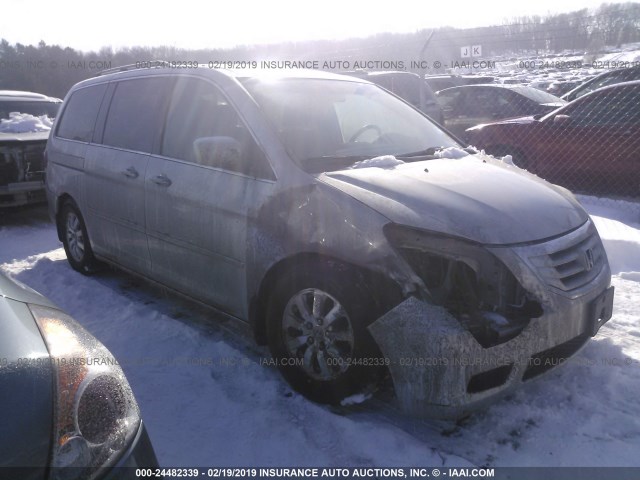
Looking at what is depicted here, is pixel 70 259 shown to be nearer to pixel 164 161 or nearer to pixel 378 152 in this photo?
pixel 164 161

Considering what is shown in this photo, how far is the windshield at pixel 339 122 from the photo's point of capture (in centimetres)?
321

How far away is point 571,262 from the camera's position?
2725 millimetres

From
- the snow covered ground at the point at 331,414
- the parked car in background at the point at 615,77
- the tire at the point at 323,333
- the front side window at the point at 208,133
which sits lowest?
the snow covered ground at the point at 331,414

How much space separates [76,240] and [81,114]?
1165 millimetres

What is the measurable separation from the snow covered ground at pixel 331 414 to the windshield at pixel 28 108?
6.14m

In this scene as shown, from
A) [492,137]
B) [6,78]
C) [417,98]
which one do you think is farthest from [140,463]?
[6,78]

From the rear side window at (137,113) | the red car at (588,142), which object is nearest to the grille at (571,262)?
the rear side window at (137,113)

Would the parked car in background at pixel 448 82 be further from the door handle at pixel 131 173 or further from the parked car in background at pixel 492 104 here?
the door handle at pixel 131 173

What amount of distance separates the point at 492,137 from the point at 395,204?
253 inches

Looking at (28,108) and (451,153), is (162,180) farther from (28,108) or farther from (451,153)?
(28,108)

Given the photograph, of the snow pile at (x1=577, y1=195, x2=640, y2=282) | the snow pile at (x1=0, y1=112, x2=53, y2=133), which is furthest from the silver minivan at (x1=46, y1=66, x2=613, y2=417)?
the snow pile at (x1=0, y1=112, x2=53, y2=133)

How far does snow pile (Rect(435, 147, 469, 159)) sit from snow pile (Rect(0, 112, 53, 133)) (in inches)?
262

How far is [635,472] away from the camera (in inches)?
93.3

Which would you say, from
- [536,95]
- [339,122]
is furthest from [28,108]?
[536,95]
